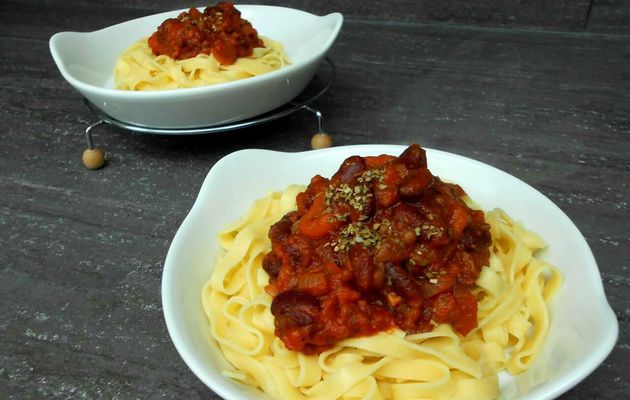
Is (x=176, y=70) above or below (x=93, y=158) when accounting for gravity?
above

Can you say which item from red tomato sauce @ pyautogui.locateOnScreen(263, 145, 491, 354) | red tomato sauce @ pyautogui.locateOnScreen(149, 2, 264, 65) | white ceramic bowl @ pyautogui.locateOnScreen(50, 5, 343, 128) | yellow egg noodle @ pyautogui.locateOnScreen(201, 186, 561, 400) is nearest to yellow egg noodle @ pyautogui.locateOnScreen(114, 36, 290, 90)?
red tomato sauce @ pyautogui.locateOnScreen(149, 2, 264, 65)

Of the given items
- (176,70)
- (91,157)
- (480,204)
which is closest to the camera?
(480,204)

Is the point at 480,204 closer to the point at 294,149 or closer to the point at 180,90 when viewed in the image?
the point at 294,149

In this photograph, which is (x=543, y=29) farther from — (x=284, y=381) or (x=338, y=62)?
(x=284, y=381)

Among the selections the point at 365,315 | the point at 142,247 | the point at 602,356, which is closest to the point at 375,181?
the point at 365,315

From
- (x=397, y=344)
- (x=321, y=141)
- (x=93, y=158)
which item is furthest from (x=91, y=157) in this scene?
(x=397, y=344)

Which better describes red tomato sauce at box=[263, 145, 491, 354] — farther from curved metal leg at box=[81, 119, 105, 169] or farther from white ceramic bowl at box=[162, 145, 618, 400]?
curved metal leg at box=[81, 119, 105, 169]
